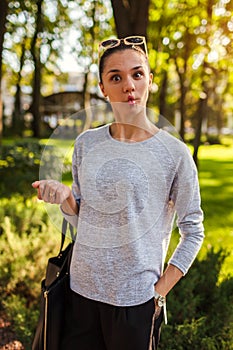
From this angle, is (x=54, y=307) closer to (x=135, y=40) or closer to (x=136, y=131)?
(x=136, y=131)

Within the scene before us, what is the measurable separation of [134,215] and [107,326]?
46 cm

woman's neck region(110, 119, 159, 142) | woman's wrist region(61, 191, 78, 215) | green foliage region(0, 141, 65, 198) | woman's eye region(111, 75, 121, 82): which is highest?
woman's eye region(111, 75, 121, 82)

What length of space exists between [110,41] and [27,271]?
2.53 meters

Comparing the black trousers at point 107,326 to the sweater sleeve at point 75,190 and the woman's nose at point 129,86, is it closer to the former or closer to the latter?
the sweater sleeve at point 75,190

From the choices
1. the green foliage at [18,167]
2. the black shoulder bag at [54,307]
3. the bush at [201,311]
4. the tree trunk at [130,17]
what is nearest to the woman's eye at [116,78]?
the black shoulder bag at [54,307]

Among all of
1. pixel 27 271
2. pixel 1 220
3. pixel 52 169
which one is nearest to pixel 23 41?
pixel 1 220

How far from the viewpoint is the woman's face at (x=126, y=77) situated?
1.72 m

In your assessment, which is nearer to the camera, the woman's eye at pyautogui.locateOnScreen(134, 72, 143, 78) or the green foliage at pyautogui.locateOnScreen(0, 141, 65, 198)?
the woman's eye at pyautogui.locateOnScreen(134, 72, 143, 78)

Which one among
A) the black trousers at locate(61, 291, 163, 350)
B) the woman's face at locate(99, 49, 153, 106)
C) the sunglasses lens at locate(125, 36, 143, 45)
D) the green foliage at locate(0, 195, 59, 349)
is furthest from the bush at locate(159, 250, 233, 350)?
the sunglasses lens at locate(125, 36, 143, 45)

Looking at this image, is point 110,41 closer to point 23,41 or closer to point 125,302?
point 125,302

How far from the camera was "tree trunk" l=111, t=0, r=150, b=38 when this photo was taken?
484cm

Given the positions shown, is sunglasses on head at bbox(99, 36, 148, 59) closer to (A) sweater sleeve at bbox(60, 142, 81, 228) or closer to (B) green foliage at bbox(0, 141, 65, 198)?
(A) sweater sleeve at bbox(60, 142, 81, 228)

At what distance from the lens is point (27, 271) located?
3877 millimetres

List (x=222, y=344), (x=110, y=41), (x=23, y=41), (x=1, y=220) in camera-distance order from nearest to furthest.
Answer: (x=110, y=41) → (x=222, y=344) → (x=1, y=220) → (x=23, y=41)
